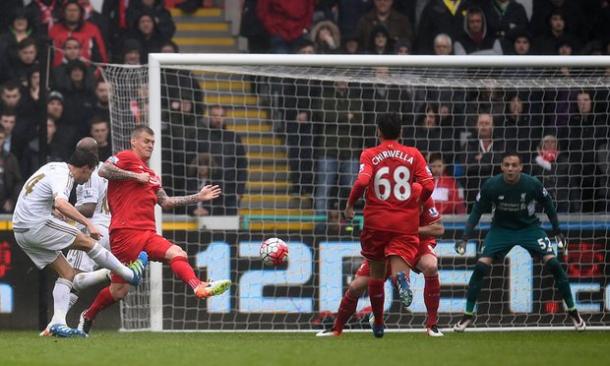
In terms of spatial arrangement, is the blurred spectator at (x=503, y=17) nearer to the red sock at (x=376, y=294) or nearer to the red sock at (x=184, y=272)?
the red sock at (x=376, y=294)

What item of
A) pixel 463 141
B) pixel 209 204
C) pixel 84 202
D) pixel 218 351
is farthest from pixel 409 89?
pixel 218 351

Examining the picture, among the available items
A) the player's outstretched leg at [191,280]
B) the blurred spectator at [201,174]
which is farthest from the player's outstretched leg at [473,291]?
the blurred spectator at [201,174]

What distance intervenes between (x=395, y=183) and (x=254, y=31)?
688cm

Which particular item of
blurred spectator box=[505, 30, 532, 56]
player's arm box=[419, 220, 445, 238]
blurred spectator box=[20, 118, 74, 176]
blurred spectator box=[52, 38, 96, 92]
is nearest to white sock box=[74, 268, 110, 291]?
blurred spectator box=[20, 118, 74, 176]

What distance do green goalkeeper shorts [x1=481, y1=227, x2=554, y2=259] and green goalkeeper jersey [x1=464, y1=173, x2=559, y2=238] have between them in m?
0.06

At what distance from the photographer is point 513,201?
49.4ft

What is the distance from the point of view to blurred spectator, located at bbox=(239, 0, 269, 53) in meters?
19.2

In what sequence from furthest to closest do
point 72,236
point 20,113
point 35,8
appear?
point 35,8 → point 20,113 → point 72,236

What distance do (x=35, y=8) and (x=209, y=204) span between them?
3837 millimetres

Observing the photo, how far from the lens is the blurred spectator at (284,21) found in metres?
Result: 19.1

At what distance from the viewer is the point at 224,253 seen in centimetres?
1605

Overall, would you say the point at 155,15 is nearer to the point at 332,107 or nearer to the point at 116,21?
the point at 116,21

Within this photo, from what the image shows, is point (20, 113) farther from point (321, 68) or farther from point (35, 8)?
point (321, 68)

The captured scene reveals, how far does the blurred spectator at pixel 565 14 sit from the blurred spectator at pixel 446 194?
364 centimetres
